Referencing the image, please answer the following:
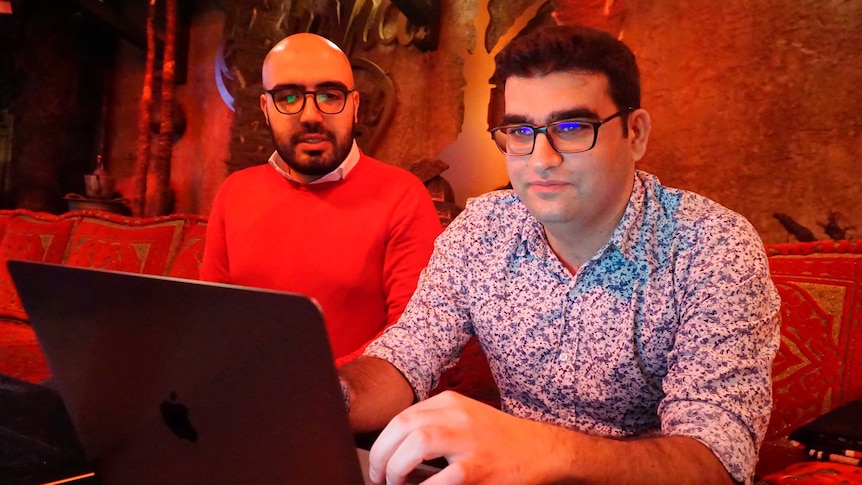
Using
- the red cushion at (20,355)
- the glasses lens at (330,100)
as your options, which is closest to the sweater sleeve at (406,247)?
the glasses lens at (330,100)

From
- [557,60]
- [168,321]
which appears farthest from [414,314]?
[168,321]

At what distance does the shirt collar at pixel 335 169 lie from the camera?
1935 millimetres

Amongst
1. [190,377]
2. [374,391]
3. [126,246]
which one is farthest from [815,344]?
[126,246]

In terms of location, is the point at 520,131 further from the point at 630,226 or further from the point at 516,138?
the point at 630,226

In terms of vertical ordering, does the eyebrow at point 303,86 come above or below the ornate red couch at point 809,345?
above

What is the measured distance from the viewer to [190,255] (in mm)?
2719

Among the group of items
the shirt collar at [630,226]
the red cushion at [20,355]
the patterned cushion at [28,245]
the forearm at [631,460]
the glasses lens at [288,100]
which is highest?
the glasses lens at [288,100]

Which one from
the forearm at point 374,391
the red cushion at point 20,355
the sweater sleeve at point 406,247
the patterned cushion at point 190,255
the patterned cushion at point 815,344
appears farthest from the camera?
the patterned cushion at point 190,255

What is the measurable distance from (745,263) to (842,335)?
1.95 ft

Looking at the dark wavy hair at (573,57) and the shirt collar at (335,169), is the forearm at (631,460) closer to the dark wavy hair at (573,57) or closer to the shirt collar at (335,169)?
the dark wavy hair at (573,57)

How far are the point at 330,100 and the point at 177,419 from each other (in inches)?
58.9

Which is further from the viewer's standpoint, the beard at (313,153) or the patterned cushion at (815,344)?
the beard at (313,153)

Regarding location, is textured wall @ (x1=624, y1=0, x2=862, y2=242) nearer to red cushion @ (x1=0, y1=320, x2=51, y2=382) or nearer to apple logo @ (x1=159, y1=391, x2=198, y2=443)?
apple logo @ (x1=159, y1=391, x2=198, y2=443)

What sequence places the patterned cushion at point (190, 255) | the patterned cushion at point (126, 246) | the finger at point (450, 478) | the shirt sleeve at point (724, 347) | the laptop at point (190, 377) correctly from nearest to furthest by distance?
1. the laptop at point (190, 377)
2. the finger at point (450, 478)
3. the shirt sleeve at point (724, 347)
4. the patterned cushion at point (190, 255)
5. the patterned cushion at point (126, 246)
